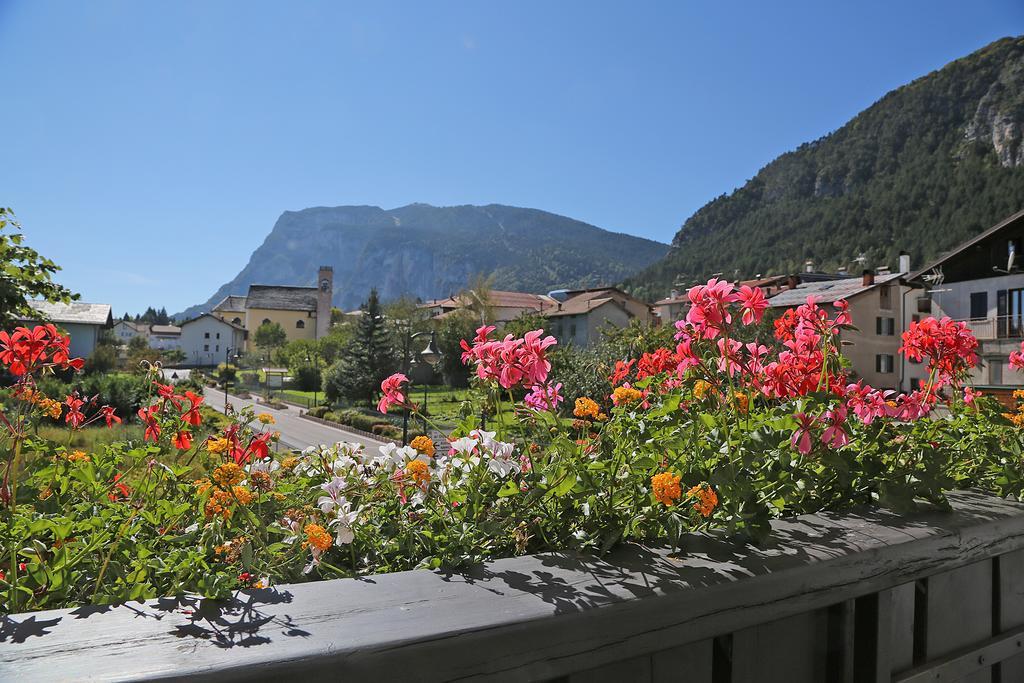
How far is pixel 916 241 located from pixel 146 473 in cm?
2223

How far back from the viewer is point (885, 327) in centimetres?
2011

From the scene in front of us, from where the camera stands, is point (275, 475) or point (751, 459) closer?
point (751, 459)

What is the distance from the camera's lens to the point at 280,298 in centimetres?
5041

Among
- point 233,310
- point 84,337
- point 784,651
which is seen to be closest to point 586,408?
point 784,651

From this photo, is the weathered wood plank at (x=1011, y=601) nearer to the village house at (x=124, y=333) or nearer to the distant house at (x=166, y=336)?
the village house at (x=124, y=333)

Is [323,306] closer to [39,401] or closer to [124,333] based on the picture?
[124,333]

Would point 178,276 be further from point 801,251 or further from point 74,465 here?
point 801,251

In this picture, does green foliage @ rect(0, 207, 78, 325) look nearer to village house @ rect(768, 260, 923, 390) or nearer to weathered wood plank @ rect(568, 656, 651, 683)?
weathered wood plank @ rect(568, 656, 651, 683)

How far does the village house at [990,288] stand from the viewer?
12.2 meters

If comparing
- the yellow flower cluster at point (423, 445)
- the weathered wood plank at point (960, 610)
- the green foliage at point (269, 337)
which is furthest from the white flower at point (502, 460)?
the green foliage at point (269, 337)

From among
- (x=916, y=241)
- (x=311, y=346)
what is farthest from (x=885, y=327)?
(x=311, y=346)

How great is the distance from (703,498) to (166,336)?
48531 millimetres

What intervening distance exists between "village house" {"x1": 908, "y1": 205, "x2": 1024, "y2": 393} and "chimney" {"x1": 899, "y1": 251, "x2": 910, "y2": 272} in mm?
4206

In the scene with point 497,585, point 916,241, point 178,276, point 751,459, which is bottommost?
point 497,585
